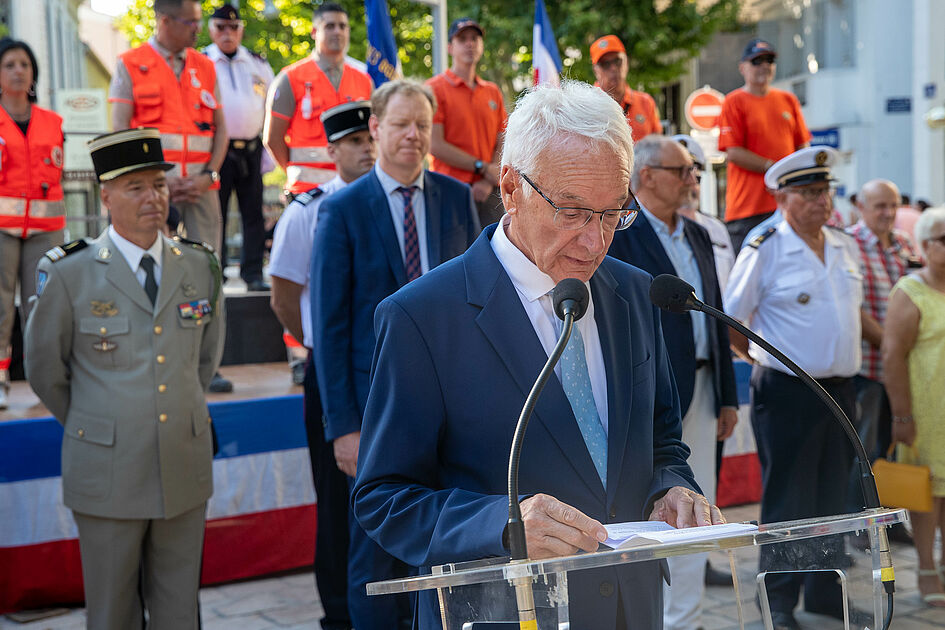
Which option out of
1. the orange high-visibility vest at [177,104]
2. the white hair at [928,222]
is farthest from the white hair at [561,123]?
the orange high-visibility vest at [177,104]

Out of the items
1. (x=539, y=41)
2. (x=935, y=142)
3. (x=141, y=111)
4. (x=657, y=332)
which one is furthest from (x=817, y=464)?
(x=935, y=142)

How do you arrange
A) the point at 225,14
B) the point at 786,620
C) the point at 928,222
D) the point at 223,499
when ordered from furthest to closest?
the point at 225,14 < the point at 928,222 < the point at 223,499 < the point at 786,620

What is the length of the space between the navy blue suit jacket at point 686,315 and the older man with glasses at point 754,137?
3119mm

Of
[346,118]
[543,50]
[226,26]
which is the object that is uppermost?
[226,26]

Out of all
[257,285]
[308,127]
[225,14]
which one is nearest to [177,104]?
[308,127]

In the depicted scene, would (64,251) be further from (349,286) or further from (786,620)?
(786,620)

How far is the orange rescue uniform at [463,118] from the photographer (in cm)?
648

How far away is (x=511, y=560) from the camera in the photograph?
1.55 meters

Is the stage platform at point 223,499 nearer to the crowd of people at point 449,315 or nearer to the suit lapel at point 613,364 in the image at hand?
the crowd of people at point 449,315

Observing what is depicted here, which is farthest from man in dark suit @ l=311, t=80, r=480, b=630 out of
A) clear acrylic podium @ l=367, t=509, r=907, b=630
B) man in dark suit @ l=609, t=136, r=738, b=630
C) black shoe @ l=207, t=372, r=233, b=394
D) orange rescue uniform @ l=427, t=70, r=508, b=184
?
orange rescue uniform @ l=427, t=70, r=508, b=184

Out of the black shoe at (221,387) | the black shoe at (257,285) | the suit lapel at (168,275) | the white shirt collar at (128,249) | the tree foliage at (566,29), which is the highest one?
the tree foliage at (566,29)

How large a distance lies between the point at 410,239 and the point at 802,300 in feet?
6.48

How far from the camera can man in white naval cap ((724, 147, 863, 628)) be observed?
473cm

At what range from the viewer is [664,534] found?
5.40 ft
